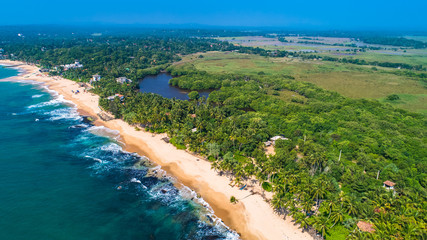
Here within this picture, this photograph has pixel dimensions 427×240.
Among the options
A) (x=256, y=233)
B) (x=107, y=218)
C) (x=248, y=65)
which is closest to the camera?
(x=256, y=233)

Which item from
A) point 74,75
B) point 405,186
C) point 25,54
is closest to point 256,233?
point 405,186

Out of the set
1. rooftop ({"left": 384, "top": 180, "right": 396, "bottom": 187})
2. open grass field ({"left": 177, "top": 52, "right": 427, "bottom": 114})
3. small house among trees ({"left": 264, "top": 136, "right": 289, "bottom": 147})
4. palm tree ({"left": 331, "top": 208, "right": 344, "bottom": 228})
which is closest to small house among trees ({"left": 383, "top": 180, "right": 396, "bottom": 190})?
rooftop ({"left": 384, "top": 180, "right": 396, "bottom": 187})

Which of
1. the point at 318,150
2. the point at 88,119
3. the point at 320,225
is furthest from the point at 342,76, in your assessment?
the point at 88,119

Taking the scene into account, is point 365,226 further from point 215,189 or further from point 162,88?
point 162,88

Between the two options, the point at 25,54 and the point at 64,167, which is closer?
the point at 64,167

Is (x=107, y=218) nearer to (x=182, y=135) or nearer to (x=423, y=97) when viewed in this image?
(x=182, y=135)

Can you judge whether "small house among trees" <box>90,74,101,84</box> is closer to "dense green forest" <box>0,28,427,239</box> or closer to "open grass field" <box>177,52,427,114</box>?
"dense green forest" <box>0,28,427,239</box>

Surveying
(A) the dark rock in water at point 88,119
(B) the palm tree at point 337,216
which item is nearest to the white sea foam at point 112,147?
(A) the dark rock in water at point 88,119
